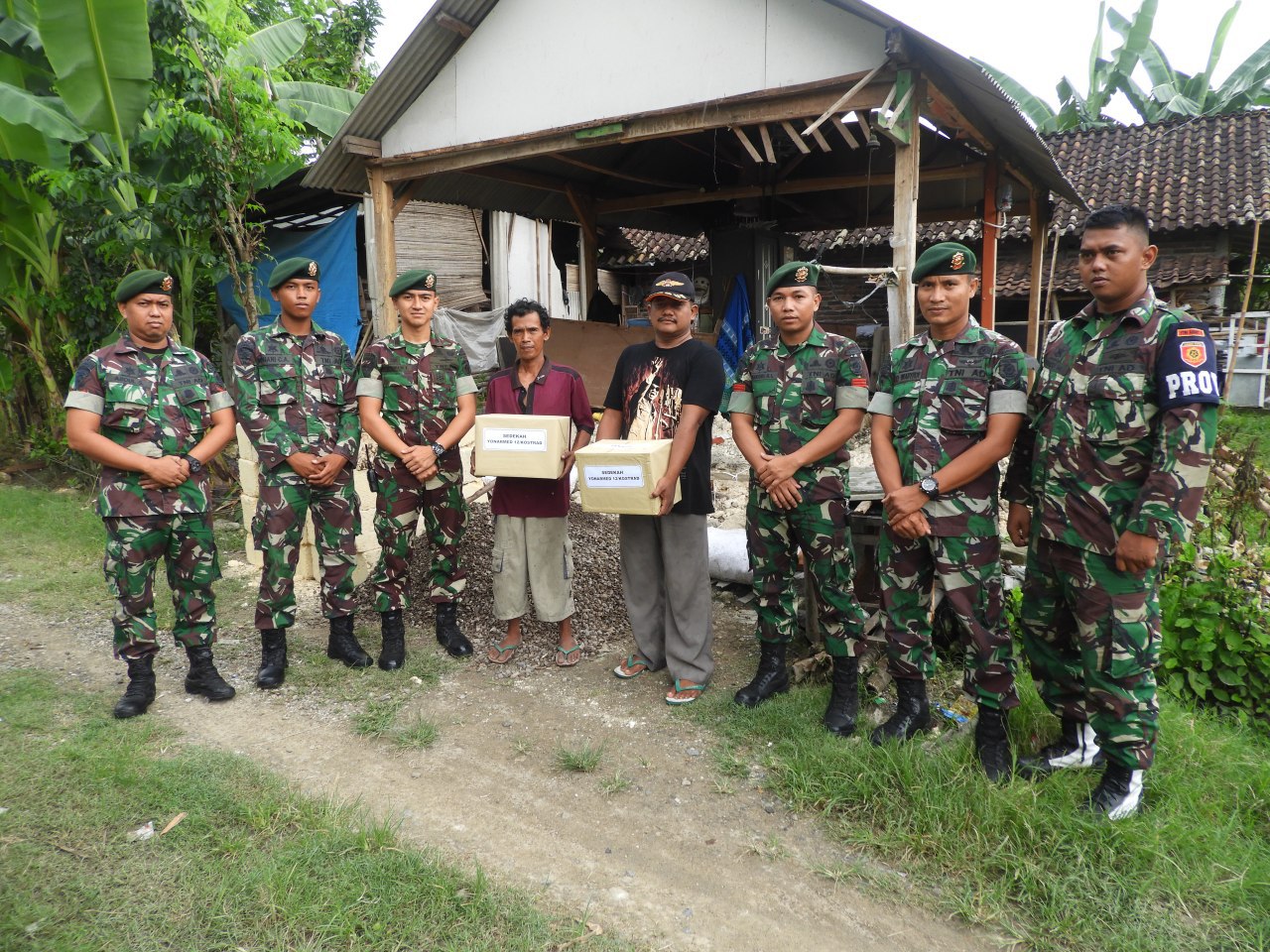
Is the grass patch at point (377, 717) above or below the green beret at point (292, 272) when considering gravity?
below

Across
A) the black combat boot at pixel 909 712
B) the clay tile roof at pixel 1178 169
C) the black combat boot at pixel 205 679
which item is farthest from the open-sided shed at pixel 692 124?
the clay tile roof at pixel 1178 169

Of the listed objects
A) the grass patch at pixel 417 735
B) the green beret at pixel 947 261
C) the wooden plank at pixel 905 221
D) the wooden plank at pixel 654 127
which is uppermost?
the wooden plank at pixel 654 127

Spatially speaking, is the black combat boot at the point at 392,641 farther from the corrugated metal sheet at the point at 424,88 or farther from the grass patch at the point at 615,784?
the corrugated metal sheet at the point at 424,88

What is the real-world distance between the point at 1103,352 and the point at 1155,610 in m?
0.89

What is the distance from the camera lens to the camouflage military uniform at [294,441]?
384cm

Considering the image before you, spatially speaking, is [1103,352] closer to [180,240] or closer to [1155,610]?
[1155,610]

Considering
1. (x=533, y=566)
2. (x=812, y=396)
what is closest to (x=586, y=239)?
(x=533, y=566)

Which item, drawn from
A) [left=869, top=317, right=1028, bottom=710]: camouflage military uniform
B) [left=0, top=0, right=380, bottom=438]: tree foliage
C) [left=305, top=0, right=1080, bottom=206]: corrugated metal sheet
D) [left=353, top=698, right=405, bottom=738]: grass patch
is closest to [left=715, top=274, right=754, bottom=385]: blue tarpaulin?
[left=305, top=0, right=1080, bottom=206]: corrugated metal sheet

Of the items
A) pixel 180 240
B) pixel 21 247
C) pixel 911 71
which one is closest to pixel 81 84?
pixel 180 240

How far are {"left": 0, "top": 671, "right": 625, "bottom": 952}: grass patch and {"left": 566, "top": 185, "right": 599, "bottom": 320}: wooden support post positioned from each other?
7215 mm

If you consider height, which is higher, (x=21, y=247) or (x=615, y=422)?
(x=21, y=247)

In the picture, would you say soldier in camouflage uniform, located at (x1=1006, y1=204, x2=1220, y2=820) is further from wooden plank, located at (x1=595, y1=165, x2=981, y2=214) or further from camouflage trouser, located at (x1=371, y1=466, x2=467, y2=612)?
wooden plank, located at (x1=595, y1=165, x2=981, y2=214)

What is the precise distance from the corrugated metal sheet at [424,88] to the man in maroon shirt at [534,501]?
113 inches

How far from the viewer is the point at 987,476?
9.73 ft
